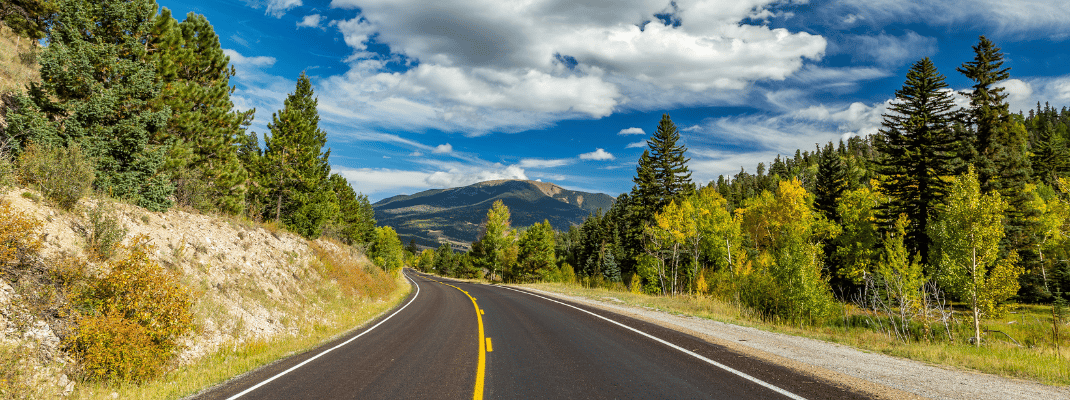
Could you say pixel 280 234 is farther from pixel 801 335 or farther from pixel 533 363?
pixel 801 335

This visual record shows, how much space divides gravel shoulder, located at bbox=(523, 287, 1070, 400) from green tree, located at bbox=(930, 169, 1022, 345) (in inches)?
584

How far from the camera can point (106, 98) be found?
12805mm

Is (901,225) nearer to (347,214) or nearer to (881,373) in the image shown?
(881,373)

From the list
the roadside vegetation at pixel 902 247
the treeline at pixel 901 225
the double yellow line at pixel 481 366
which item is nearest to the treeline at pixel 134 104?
the double yellow line at pixel 481 366

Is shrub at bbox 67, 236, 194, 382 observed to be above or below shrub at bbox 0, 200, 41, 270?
below

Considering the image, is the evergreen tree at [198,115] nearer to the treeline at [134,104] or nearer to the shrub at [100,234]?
the treeline at [134,104]

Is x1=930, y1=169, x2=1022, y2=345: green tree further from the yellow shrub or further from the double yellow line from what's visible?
the yellow shrub

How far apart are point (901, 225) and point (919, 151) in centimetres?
646

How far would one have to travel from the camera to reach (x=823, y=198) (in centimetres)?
4175

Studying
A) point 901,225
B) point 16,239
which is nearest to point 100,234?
point 16,239

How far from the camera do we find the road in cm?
604

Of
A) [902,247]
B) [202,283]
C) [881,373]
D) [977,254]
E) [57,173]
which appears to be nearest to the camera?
[881,373]

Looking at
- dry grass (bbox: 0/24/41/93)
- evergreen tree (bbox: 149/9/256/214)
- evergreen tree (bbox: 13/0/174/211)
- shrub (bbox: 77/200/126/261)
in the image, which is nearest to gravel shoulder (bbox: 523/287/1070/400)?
shrub (bbox: 77/200/126/261)

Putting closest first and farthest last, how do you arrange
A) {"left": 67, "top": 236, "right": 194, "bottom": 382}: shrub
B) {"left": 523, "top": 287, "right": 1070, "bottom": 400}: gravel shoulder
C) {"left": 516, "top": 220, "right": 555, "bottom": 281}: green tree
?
{"left": 523, "top": 287, "right": 1070, "bottom": 400}: gravel shoulder → {"left": 67, "top": 236, "right": 194, "bottom": 382}: shrub → {"left": 516, "top": 220, "right": 555, "bottom": 281}: green tree
